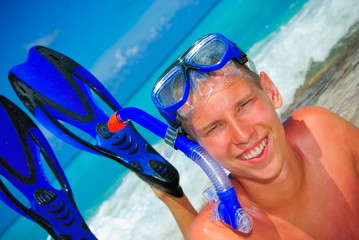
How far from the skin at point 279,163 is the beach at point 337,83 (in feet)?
2.25

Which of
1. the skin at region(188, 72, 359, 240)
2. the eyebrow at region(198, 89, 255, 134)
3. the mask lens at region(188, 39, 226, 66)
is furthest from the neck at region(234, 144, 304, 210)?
the mask lens at region(188, 39, 226, 66)

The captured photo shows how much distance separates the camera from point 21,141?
244cm

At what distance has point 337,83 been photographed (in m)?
2.57

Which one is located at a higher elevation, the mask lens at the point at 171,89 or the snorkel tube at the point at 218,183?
the mask lens at the point at 171,89

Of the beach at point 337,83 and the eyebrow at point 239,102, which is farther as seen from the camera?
the beach at point 337,83

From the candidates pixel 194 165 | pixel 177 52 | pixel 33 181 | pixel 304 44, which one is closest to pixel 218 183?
pixel 33 181

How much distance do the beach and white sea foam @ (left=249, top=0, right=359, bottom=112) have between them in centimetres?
14

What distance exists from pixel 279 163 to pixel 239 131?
167mm

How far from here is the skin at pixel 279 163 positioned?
4.06 ft

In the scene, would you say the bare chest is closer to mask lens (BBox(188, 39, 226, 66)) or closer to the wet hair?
the wet hair

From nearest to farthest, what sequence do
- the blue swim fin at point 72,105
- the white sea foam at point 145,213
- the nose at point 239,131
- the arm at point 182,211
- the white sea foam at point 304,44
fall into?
the nose at point 239,131
the arm at point 182,211
the blue swim fin at point 72,105
the white sea foam at point 145,213
the white sea foam at point 304,44

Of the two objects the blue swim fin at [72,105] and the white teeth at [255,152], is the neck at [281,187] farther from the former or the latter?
the blue swim fin at [72,105]

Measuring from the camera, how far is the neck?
133cm

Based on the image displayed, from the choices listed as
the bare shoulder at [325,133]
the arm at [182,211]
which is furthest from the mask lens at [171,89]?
the arm at [182,211]
